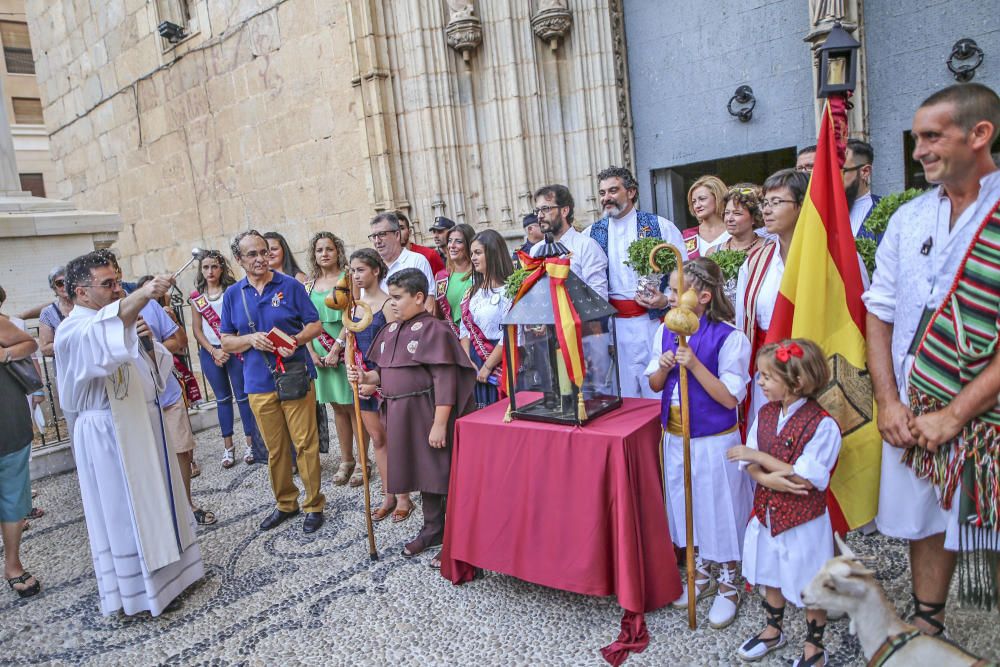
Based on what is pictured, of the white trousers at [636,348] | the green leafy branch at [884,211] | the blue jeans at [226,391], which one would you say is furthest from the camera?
the blue jeans at [226,391]

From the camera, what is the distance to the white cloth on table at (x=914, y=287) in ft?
7.35

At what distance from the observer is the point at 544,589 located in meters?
3.50

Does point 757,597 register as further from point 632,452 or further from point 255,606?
point 255,606

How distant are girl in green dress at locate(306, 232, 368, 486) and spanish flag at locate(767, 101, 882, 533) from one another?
3.44 m

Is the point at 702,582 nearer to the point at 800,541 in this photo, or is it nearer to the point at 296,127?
the point at 800,541

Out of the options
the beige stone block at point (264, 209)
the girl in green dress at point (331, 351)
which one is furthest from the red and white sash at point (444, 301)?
the beige stone block at point (264, 209)

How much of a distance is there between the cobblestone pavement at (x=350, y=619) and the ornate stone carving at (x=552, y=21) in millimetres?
5749

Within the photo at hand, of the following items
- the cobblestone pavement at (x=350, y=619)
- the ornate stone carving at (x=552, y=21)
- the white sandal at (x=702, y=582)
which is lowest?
the cobblestone pavement at (x=350, y=619)

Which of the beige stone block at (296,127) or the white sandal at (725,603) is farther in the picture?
the beige stone block at (296,127)

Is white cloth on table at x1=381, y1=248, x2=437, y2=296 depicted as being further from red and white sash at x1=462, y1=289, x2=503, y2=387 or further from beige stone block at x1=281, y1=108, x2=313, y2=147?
beige stone block at x1=281, y1=108, x2=313, y2=147

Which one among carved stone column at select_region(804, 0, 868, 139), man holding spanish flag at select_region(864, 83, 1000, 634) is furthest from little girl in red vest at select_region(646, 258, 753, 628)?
carved stone column at select_region(804, 0, 868, 139)

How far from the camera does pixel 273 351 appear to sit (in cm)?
442

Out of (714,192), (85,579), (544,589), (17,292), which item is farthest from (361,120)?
(544,589)

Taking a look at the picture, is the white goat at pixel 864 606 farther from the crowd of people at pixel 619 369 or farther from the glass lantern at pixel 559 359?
the glass lantern at pixel 559 359
